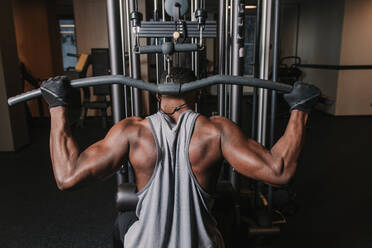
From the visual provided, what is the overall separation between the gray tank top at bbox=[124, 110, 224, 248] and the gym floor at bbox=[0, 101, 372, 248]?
99 centimetres

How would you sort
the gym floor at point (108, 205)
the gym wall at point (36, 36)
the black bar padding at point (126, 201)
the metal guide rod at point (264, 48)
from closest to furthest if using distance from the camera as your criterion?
the black bar padding at point (126, 201)
the metal guide rod at point (264, 48)
the gym floor at point (108, 205)
the gym wall at point (36, 36)

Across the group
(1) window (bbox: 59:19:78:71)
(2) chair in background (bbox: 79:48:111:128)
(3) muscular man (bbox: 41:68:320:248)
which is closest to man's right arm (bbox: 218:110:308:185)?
(3) muscular man (bbox: 41:68:320:248)

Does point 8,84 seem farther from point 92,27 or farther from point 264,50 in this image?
point 264,50

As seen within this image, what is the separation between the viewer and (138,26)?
1.14 meters

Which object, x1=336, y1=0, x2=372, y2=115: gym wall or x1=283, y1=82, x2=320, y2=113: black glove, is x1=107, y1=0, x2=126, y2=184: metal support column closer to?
x1=283, y1=82, x2=320, y2=113: black glove

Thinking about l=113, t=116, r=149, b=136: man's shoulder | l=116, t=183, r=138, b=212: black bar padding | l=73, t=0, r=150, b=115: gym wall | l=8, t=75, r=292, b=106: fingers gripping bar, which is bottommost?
l=116, t=183, r=138, b=212: black bar padding

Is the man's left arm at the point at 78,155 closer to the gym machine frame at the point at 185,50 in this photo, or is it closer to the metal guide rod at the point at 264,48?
the gym machine frame at the point at 185,50

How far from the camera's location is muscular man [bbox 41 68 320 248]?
2.74ft

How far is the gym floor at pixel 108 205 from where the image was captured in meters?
1.83

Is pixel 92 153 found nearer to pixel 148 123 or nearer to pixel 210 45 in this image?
pixel 148 123

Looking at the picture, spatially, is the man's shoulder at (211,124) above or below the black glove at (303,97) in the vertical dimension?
below

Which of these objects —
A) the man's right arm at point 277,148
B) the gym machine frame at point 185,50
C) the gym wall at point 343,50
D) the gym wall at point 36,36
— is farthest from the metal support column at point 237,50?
the gym wall at point 36,36

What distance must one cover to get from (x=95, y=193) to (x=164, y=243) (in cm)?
177

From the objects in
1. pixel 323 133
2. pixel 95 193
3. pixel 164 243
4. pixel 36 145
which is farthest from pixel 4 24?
pixel 323 133
